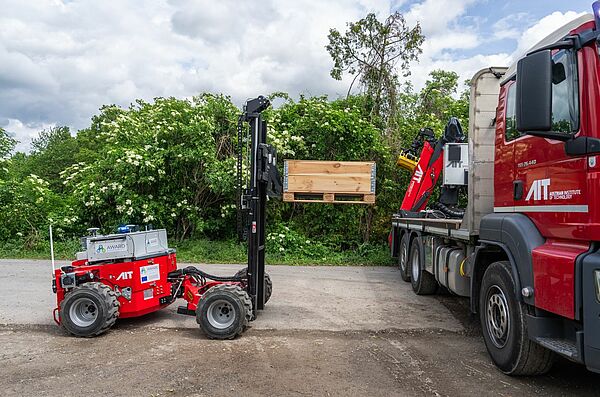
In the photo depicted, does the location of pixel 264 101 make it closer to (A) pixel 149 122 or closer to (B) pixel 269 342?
(B) pixel 269 342

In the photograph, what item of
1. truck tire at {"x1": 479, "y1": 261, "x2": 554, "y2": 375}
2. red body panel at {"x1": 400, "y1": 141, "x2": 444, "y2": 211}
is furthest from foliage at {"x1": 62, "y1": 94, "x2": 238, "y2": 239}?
truck tire at {"x1": 479, "y1": 261, "x2": 554, "y2": 375}

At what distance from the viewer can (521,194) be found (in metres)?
4.79

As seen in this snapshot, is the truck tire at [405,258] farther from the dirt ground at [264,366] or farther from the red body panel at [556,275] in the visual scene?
the red body panel at [556,275]

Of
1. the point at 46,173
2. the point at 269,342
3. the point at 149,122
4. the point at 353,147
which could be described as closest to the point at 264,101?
the point at 269,342

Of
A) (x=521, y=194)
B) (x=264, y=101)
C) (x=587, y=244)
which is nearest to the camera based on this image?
(x=587, y=244)

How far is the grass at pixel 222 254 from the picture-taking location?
44.4 feet

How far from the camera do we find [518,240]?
179 inches

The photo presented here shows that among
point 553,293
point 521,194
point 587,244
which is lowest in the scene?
point 553,293

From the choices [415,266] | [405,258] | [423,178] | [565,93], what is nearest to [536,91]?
[565,93]

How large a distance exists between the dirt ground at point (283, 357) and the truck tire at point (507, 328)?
182mm

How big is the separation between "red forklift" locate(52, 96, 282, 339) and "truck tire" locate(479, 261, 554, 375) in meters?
2.80

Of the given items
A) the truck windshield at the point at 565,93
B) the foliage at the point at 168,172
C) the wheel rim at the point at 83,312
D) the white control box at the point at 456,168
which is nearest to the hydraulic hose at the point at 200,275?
the wheel rim at the point at 83,312

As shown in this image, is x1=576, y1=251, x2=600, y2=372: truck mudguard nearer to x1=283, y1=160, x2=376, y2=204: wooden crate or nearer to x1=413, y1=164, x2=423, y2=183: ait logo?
x1=413, y1=164, x2=423, y2=183: ait logo

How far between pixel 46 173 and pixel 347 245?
2306 cm
